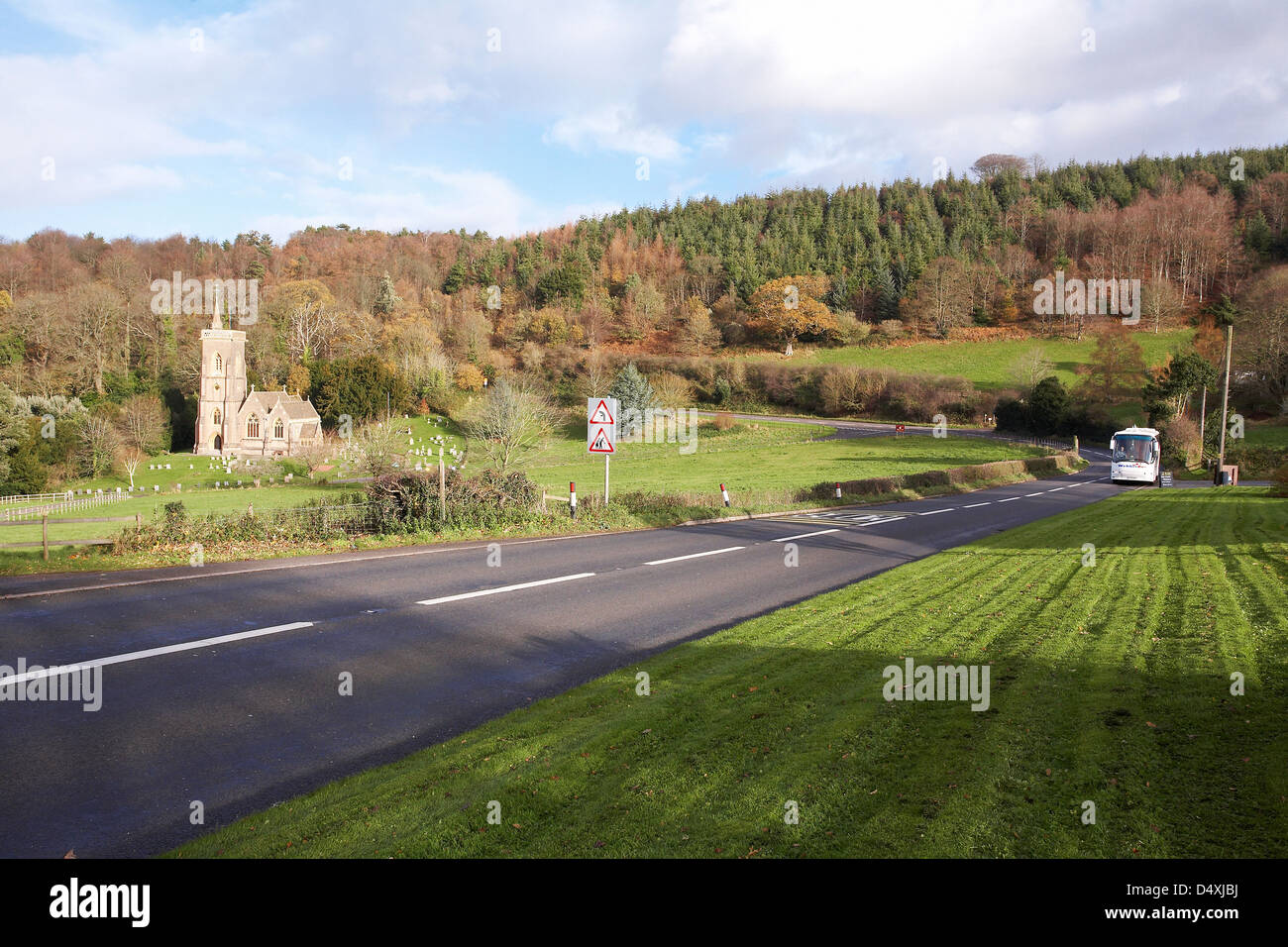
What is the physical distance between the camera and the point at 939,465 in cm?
4981

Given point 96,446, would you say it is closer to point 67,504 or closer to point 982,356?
point 67,504

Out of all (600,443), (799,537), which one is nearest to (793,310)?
(600,443)

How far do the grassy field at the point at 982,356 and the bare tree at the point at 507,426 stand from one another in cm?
5130

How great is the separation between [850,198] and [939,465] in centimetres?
12113

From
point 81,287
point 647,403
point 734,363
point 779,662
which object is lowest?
point 779,662

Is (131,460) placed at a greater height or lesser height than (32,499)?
greater

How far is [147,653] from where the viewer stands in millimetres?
8477

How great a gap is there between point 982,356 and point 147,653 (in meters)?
98.2

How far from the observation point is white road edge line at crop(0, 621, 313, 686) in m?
7.51

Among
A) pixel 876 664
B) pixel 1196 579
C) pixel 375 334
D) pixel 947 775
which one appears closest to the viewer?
pixel 947 775

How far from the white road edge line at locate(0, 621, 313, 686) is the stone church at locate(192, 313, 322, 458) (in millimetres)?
68297

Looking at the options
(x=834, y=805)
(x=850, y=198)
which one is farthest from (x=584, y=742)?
(x=850, y=198)
